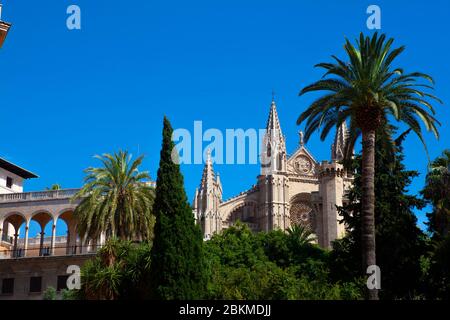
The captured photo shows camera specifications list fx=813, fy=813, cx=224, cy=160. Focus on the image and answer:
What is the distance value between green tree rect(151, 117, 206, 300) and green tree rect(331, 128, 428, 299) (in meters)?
9.29

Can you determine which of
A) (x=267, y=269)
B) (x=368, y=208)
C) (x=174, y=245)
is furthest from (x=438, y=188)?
(x=174, y=245)

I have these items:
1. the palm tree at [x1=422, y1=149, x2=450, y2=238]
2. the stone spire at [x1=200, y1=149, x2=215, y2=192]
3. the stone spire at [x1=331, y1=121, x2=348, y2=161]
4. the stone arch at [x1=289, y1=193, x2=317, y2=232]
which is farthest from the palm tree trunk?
the stone arch at [x1=289, y1=193, x2=317, y2=232]

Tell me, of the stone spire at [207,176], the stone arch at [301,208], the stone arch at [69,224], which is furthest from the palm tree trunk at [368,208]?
the stone arch at [301,208]

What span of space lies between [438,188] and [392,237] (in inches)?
366

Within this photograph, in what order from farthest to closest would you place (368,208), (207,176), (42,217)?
(207,176), (42,217), (368,208)

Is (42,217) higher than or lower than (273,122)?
lower

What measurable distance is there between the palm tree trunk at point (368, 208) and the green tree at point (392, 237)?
2319mm

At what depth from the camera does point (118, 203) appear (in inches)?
1763

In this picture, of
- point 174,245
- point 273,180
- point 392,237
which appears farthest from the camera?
point 273,180

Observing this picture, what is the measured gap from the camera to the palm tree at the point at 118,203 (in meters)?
44.2

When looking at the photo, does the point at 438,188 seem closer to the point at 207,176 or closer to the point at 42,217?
the point at 42,217
